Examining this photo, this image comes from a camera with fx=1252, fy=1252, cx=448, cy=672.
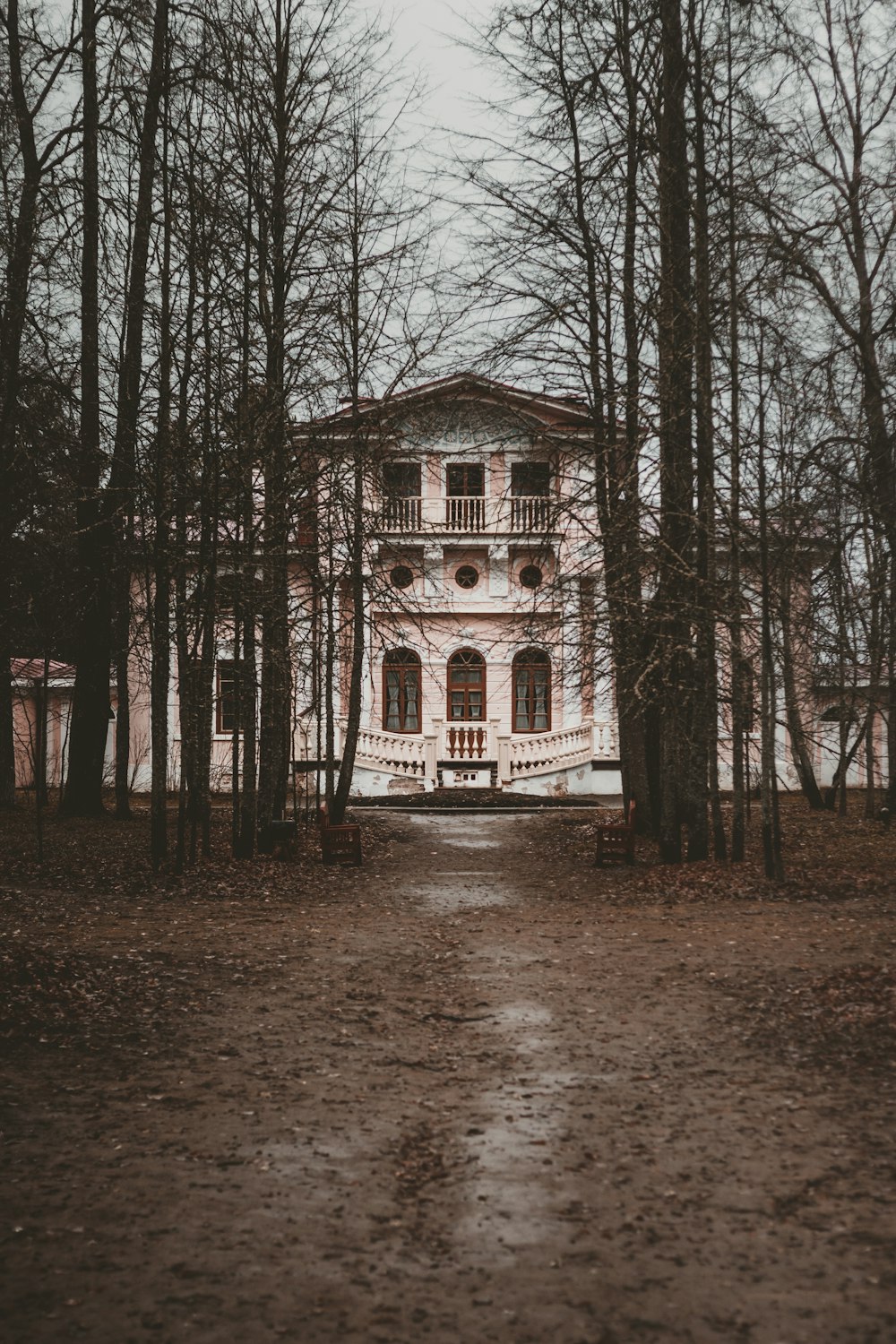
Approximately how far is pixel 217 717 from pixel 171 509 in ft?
65.9

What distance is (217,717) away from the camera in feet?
112

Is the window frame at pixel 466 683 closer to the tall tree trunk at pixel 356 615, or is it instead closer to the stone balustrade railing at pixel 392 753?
the stone balustrade railing at pixel 392 753

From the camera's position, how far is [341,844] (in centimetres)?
1661

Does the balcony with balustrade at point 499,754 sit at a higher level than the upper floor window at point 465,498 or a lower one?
lower

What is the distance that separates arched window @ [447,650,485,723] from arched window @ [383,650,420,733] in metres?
1.08

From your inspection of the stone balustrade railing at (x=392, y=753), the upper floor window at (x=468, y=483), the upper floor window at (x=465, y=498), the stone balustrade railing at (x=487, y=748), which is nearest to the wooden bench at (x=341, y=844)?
the stone balustrade railing at (x=487, y=748)

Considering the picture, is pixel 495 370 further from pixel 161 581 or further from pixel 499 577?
pixel 499 577

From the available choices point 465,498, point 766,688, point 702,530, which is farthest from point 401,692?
point 766,688

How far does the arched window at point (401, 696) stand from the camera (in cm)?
3409

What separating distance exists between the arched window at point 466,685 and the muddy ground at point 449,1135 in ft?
78.2

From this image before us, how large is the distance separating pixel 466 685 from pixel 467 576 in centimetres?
305

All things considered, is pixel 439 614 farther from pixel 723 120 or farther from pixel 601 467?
pixel 723 120

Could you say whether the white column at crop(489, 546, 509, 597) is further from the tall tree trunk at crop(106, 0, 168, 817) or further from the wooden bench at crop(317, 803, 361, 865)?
the wooden bench at crop(317, 803, 361, 865)

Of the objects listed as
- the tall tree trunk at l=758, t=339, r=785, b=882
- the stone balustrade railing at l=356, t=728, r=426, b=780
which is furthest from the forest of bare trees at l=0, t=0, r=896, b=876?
the stone balustrade railing at l=356, t=728, r=426, b=780
